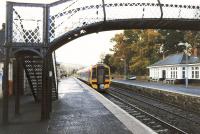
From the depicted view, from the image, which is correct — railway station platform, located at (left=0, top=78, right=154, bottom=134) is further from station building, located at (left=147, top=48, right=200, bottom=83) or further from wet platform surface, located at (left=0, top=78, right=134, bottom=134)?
station building, located at (left=147, top=48, right=200, bottom=83)

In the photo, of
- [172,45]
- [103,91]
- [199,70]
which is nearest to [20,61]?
[103,91]

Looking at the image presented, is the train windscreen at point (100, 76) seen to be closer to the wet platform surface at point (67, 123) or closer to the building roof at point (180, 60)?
the building roof at point (180, 60)

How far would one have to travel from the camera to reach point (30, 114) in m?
13.6

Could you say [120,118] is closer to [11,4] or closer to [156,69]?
[11,4]

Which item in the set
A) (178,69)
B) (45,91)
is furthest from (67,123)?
(178,69)

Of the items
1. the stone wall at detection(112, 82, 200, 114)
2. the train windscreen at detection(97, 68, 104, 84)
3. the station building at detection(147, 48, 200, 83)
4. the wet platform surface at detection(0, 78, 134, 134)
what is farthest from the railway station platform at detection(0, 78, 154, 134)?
the station building at detection(147, 48, 200, 83)

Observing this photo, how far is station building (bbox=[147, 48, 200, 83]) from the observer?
4806 centimetres

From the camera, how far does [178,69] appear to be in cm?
5244

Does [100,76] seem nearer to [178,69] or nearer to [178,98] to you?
[178,98]

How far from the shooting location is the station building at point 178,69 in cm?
4806

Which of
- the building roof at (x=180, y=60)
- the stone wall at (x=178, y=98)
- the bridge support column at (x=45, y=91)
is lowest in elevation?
the stone wall at (x=178, y=98)

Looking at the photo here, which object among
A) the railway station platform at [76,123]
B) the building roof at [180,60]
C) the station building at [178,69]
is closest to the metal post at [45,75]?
the railway station platform at [76,123]

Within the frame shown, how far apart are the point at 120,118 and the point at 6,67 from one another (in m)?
4.10

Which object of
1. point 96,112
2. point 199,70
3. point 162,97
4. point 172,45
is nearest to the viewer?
point 96,112
